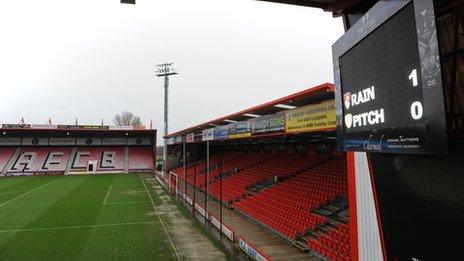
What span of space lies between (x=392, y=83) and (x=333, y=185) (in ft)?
39.3

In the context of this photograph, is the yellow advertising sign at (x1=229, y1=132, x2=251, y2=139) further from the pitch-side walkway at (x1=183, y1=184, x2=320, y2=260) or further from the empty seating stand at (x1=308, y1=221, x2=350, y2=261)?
the empty seating stand at (x1=308, y1=221, x2=350, y2=261)

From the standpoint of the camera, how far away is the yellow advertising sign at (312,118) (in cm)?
1032

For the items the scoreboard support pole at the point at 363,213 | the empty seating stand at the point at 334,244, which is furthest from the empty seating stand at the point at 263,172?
the scoreboard support pole at the point at 363,213

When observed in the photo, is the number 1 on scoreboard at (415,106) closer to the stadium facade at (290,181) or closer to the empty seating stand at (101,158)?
the stadium facade at (290,181)

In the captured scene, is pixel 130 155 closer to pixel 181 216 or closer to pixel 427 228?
pixel 181 216

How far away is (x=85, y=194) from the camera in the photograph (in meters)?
30.4

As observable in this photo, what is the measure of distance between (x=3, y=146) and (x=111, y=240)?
47.2 metres

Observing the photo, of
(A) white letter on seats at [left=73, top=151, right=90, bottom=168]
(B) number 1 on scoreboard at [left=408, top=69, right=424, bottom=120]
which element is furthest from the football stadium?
(A) white letter on seats at [left=73, top=151, right=90, bottom=168]

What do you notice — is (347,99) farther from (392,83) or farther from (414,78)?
(414,78)

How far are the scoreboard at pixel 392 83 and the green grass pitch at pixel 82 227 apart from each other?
9790 millimetres

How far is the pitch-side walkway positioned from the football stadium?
85 mm

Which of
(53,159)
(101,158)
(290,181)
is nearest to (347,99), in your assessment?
(290,181)

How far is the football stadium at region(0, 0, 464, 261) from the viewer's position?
5.05 m

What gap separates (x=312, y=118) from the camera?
37.0 ft
